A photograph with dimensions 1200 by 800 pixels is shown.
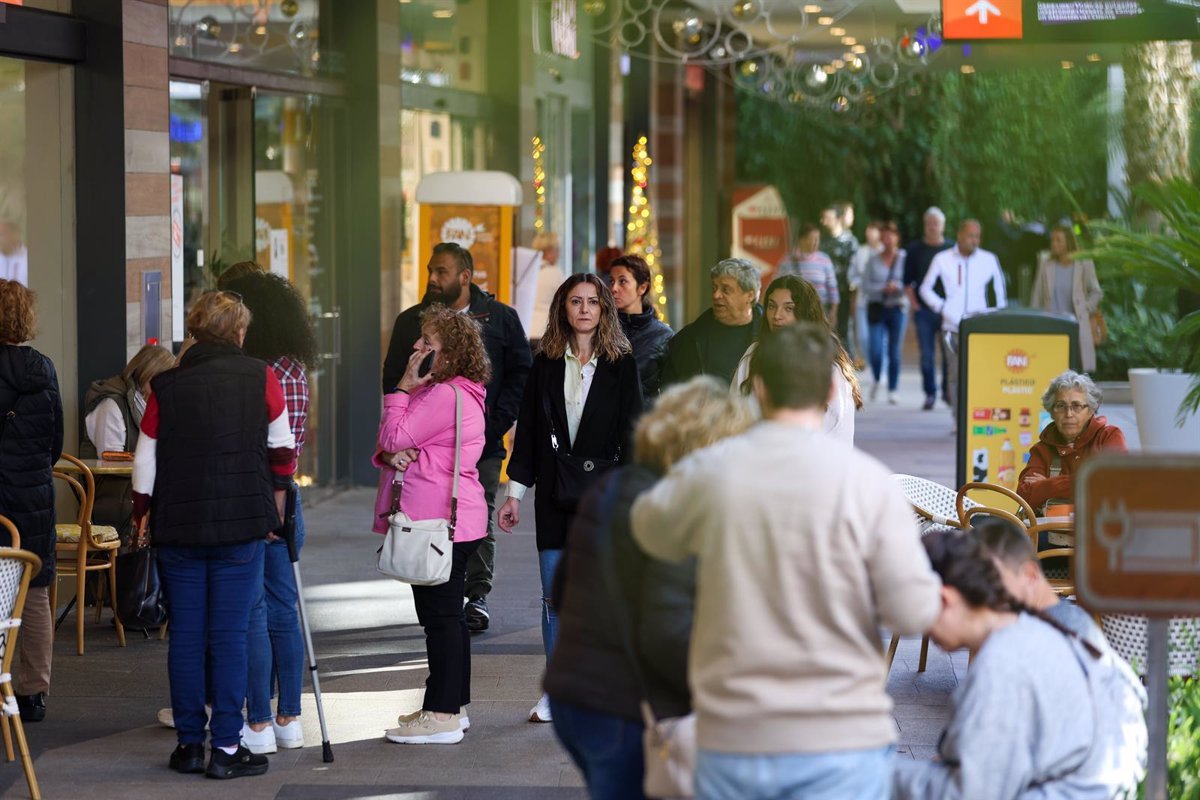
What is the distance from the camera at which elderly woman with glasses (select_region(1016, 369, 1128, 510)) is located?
720 cm

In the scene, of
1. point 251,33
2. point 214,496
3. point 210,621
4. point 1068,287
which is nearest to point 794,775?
point 214,496

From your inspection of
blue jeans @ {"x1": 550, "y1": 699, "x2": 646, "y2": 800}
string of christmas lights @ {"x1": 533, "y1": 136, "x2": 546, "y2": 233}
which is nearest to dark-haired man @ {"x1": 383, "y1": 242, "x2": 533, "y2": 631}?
blue jeans @ {"x1": 550, "y1": 699, "x2": 646, "y2": 800}

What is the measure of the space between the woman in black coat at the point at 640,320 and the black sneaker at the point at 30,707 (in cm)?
262

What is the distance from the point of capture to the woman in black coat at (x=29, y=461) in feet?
21.2

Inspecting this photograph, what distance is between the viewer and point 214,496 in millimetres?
5695

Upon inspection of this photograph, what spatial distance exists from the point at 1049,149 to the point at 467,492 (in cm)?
2715

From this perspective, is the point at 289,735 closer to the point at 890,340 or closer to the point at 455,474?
the point at 455,474

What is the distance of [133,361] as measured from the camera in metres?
8.38

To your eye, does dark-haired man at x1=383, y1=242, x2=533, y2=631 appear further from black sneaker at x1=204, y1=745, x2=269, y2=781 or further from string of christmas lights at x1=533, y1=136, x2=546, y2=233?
string of christmas lights at x1=533, y1=136, x2=546, y2=233

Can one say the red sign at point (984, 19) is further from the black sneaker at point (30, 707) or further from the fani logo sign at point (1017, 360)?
the black sneaker at point (30, 707)

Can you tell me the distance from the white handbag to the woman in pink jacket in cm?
2

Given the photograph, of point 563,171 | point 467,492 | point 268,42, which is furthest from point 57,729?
point 563,171

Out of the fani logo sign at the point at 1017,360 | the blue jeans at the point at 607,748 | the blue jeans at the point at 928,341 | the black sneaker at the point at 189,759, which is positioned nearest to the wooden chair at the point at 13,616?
the black sneaker at the point at 189,759

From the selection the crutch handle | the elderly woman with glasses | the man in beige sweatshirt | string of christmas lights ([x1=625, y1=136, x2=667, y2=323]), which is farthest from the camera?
string of christmas lights ([x1=625, y1=136, x2=667, y2=323])
